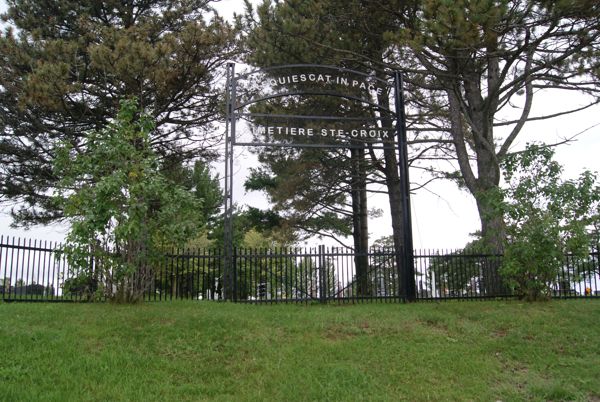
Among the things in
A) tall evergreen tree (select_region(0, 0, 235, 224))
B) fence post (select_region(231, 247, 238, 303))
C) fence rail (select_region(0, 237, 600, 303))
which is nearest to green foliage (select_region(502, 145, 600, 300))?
fence rail (select_region(0, 237, 600, 303))

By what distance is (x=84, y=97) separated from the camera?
15.3 m

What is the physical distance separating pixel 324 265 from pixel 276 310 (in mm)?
2126

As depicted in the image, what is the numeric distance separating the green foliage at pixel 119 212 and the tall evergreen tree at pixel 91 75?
4635 mm

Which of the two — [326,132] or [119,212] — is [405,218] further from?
[119,212]

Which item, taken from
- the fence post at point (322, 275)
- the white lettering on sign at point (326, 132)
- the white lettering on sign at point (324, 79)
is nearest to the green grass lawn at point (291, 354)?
the fence post at point (322, 275)

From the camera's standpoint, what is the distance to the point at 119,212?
9062mm

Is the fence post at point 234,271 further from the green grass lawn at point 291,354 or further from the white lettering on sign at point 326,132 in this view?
the white lettering on sign at point 326,132

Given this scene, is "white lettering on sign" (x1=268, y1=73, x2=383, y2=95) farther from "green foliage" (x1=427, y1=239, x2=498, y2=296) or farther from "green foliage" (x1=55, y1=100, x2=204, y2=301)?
"green foliage" (x1=427, y1=239, x2=498, y2=296)

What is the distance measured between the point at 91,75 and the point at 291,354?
11.5m

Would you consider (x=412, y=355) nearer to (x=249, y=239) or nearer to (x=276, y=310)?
(x=276, y=310)

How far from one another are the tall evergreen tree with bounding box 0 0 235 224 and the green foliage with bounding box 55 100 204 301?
464cm

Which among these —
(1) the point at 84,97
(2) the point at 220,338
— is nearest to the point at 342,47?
(1) the point at 84,97

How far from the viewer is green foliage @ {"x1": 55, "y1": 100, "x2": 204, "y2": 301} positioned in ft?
29.1

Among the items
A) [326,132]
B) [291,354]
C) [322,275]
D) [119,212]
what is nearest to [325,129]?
[326,132]
